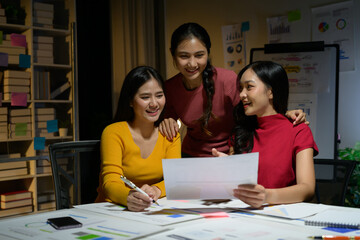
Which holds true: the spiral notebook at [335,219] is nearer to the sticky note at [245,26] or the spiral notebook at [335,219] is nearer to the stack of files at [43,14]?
the sticky note at [245,26]

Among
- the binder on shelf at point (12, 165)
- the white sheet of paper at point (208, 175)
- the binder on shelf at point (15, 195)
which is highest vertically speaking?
the white sheet of paper at point (208, 175)

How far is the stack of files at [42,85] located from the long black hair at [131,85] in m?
2.30

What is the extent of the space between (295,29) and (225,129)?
5.56 feet

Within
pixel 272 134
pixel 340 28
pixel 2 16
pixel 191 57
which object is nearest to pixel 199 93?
pixel 191 57

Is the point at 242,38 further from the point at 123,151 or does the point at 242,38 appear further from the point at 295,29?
the point at 123,151

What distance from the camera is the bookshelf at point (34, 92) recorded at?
3635 mm

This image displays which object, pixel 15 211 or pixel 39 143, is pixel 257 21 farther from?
pixel 15 211

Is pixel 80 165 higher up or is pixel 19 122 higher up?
pixel 19 122

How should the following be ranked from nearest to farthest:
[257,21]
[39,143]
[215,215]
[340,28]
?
[215,215], [340,28], [257,21], [39,143]

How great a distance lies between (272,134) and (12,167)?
282 cm

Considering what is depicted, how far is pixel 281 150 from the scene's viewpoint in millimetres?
1574

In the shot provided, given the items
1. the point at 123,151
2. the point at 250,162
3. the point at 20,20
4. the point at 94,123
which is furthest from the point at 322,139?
the point at 20,20

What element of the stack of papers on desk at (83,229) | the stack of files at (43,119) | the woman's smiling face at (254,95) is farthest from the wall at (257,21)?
the stack of papers on desk at (83,229)

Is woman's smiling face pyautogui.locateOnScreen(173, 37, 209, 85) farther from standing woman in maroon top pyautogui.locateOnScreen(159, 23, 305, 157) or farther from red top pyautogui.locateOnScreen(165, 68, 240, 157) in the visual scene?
red top pyautogui.locateOnScreen(165, 68, 240, 157)
